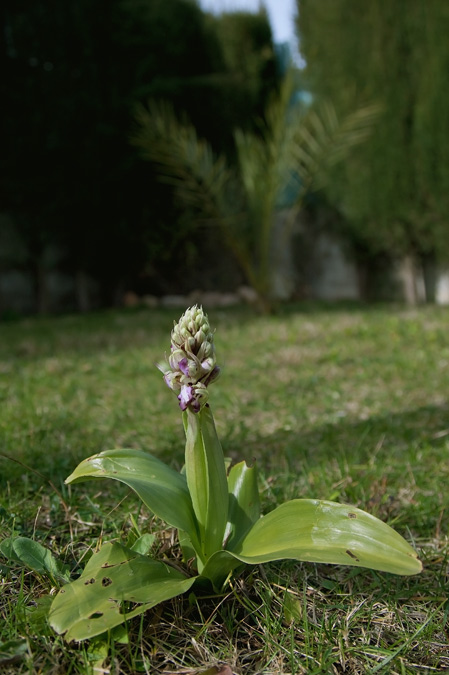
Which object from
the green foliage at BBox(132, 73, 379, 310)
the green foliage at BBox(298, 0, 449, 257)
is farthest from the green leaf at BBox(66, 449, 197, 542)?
the green foliage at BBox(298, 0, 449, 257)

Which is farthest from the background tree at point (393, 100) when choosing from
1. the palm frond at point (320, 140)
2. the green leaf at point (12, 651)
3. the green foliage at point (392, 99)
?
the green leaf at point (12, 651)

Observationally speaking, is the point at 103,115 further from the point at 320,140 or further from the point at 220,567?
the point at 220,567

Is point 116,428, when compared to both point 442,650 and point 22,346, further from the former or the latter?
point 22,346

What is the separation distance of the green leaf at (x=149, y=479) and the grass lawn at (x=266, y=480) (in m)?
0.17

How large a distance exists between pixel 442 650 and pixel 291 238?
8.08 m

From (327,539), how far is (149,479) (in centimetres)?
36

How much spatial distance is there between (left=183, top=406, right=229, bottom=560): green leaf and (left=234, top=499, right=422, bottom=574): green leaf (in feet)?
0.22

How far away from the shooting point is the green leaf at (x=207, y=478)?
3.80 feet

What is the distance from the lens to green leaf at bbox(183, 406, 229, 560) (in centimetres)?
116

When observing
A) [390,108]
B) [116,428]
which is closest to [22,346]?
[116,428]

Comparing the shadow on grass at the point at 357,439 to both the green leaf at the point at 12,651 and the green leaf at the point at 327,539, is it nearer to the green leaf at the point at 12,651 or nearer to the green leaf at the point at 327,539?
the green leaf at the point at 327,539

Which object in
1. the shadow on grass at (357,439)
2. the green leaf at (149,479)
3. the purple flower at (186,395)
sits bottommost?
the shadow on grass at (357,439)

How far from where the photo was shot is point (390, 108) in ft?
24.0

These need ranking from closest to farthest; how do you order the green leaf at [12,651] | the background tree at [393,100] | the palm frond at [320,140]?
the green leaf at [12,651], the palm frond at [320,140], the background tree at [393,100]
